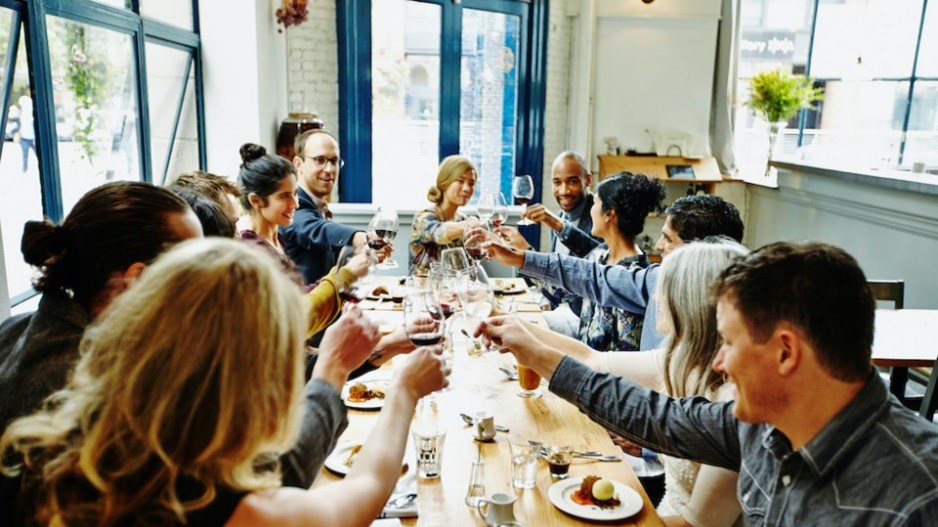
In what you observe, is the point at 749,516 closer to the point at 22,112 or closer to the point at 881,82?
the point at 22,112

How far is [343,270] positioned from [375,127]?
452 centimetres

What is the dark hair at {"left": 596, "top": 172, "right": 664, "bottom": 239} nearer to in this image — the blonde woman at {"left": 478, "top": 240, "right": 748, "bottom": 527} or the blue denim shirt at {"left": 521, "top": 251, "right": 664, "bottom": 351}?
the blue denim shirt at {"left": 521, "top": 251, "right": 664, "bottom": 351}

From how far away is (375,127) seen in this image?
6.52 m

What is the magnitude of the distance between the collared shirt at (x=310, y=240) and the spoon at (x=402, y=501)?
2.02m

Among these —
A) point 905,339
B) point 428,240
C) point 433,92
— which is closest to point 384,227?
point 428,240

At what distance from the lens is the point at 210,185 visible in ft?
9.14

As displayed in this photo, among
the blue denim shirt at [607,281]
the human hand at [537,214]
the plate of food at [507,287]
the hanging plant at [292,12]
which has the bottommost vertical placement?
the plate of food at [507,287]

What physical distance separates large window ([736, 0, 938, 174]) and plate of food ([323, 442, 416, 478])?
7.01 m

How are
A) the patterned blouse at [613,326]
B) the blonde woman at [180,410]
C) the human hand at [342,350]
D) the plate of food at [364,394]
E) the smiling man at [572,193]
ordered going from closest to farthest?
the blonde woman at [180,410], the human hand at [342,350], the plate of food at [364,394], the patterned blouse at [613,326], the smiling man at [572,193]

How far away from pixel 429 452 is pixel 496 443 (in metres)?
0.28

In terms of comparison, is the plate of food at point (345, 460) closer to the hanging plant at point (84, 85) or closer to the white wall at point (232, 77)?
the hanging plant at point (84, 85)

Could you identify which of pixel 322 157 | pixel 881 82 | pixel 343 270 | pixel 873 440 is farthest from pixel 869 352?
pixel 881 82

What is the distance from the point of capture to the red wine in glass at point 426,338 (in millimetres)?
1793

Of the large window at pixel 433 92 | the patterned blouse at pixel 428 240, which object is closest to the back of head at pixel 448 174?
the patterned blouse at pixel 428 240
